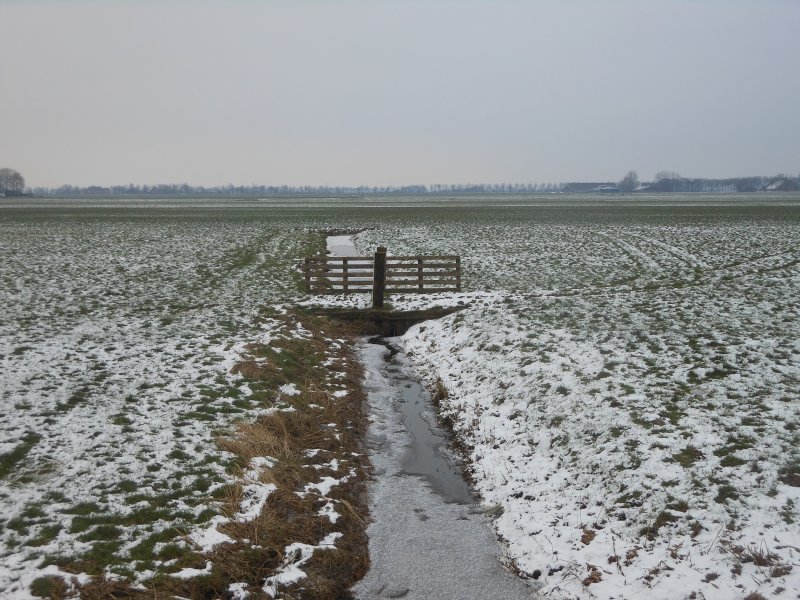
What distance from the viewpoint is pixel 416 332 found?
1916cm

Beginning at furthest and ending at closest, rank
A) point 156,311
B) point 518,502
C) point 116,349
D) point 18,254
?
point 18,254 → point 156,311 → point 116,349 → point 518,502

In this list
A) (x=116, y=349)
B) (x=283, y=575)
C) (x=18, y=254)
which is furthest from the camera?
(x=18, y=254)

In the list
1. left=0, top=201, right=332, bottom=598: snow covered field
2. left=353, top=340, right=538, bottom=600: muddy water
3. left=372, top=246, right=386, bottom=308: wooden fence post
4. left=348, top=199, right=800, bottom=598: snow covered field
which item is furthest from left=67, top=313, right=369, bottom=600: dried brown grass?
left=372, top=246, right=386, bottom=308: wooden fence post

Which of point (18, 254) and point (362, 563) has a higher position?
point (18, 254)

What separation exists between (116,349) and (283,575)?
31.1 ft

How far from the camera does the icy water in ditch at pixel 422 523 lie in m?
7.01

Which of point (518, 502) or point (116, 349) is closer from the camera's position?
point (518, 502)

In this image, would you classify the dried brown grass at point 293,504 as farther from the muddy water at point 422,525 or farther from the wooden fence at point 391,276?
the wooden fence at point 391,276

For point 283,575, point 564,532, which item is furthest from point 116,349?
point 564,532

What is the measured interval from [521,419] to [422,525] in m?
3.32

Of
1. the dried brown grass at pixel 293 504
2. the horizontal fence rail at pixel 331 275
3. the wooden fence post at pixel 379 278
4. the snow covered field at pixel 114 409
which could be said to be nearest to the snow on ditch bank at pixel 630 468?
the dried brown grass at pixel 293 504

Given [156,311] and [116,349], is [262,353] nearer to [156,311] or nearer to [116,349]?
[116,349]

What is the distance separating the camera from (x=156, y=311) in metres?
18.6

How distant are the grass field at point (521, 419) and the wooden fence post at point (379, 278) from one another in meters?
2.13
